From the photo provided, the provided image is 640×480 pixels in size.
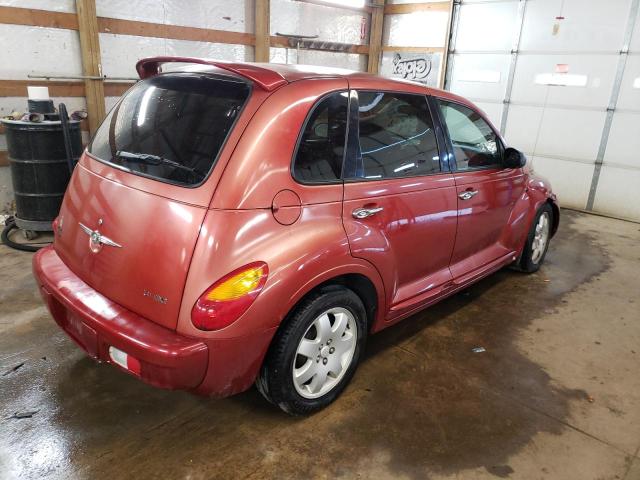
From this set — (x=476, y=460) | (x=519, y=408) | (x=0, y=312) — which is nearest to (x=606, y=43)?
(x=519, y=408)

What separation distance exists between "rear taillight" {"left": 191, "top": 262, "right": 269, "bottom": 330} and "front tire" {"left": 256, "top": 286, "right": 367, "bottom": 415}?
30 cm

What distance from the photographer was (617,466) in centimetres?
216

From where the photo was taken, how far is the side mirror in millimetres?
3404

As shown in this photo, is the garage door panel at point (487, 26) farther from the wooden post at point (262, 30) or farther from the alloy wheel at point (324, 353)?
the alloy wheel at point (324, 353)

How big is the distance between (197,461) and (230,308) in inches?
29.0

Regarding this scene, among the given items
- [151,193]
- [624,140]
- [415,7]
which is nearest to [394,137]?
[151,193]

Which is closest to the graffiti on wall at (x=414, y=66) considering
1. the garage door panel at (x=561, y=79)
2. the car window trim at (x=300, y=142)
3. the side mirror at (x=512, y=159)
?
the garage door panel at (x=561, y=79)

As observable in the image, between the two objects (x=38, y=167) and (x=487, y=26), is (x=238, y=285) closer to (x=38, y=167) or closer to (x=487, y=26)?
(x=38, y=167)

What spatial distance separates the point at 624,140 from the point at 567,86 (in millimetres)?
1119

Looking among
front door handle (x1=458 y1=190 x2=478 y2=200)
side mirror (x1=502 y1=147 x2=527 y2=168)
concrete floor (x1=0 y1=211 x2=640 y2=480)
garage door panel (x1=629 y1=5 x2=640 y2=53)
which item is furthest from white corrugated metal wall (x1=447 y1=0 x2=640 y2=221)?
front door handle (x1=458 y1=190 x2=478 y2=200)

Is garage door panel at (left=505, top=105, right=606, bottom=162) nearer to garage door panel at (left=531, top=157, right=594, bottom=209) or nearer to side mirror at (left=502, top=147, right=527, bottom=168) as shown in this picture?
garage door panel at (left=531, top=157, right=594, bottom=209)

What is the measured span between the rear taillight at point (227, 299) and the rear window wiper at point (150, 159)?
460 millimetres

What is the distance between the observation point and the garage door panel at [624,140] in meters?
6.48

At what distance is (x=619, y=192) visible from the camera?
22.1 feet
